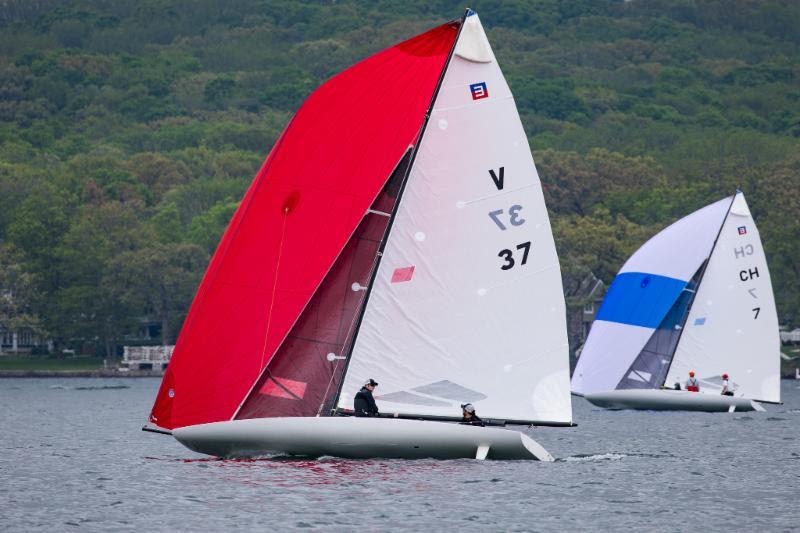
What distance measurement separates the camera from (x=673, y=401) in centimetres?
5175

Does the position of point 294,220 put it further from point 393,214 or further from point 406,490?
point 406,490

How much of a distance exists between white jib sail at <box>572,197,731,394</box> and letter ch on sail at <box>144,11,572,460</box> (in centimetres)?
2548

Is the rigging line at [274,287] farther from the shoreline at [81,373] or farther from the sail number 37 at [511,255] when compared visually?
the shoreline at [81,373]

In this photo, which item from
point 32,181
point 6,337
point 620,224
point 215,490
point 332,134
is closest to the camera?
point 215,490

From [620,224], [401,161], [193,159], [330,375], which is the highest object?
[193,159]

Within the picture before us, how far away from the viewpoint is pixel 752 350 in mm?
54375

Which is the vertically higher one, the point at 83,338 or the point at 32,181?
the point at 32,181

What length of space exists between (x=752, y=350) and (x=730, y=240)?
12.5ft

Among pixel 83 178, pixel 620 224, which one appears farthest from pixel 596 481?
pixel 83 178

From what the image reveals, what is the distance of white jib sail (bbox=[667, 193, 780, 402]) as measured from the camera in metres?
53.8

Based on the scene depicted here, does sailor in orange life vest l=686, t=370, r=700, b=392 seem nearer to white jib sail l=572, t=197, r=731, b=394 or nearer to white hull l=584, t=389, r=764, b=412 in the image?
white hull l=584, t=389, r=764, b=412

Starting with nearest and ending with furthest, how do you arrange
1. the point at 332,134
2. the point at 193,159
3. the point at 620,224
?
the point at 332,134 < the point at 620,224 < the point at 193,159

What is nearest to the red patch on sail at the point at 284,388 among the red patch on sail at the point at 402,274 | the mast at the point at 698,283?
the red patch on sail at the point at 402,274

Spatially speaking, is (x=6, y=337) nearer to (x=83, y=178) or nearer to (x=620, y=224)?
(x=83, y=178)
